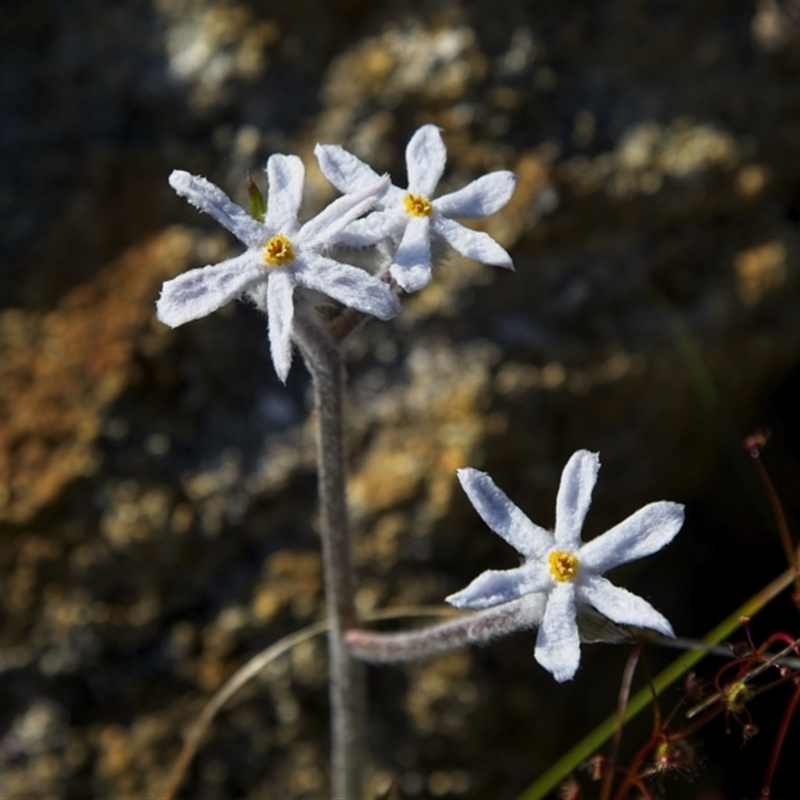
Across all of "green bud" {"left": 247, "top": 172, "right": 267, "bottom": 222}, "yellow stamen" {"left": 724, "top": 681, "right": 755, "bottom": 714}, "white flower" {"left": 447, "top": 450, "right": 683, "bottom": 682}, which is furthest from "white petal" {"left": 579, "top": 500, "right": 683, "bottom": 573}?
"green bud" {"left": 247, "top": 172, "right": 267, "bottom": 222}

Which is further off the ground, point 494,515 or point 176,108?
point 176,108

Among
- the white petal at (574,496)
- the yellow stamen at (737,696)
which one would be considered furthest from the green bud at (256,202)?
the yellow stamen at (737,696)

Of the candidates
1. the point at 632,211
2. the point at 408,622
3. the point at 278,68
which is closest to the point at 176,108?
the point at 278,68

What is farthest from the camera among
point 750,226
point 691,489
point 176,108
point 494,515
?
point 691,489

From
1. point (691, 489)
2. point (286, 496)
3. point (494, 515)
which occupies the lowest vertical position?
point (494, 515)

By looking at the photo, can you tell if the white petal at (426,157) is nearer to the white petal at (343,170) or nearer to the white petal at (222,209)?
the white petal at (343,170)

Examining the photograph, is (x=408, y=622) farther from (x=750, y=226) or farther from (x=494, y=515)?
(x=750, y=226)
